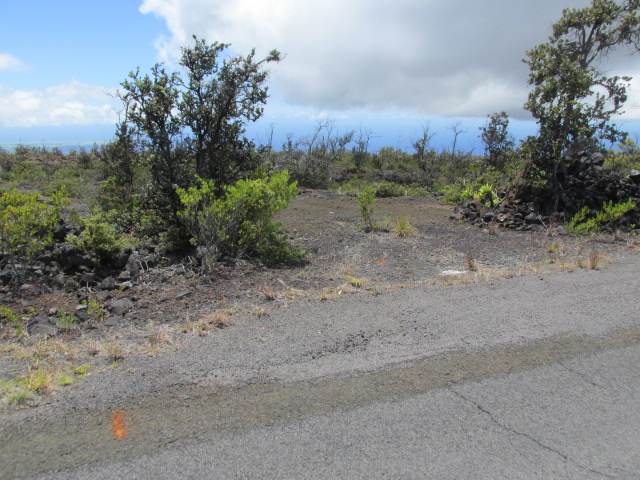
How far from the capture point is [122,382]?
3.48 metres

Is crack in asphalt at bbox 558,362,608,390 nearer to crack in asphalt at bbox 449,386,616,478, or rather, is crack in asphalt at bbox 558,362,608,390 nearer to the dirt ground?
crack in asphalt at bbox 449,386,616,478

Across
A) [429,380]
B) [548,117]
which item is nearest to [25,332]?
[429,380]

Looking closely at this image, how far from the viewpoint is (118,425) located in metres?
2.98

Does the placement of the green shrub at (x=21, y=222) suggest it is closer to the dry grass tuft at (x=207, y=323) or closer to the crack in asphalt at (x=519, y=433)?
the dry grass tuft at (x=207, y=323)

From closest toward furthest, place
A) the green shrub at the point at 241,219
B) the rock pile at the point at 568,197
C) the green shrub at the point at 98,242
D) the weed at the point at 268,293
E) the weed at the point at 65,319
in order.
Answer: the weed at the point at 65,319 → the weed at the point at 268,293 → the green shrub at the point at 98,242 → the green shrub at the point at 241,219 → the rock pile at the point at 568,197

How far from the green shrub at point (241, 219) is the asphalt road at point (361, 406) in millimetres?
2339

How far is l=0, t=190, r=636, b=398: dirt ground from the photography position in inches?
178

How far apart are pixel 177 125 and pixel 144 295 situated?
138 inches

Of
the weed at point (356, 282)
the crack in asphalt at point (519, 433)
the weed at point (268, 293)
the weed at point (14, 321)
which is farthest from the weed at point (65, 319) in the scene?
the crack in asphalt at point (519, 433)

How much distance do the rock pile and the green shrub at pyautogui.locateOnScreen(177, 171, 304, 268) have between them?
19.6ft

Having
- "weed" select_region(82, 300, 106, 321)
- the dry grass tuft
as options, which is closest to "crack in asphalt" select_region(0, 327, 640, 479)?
the dry grass tuft

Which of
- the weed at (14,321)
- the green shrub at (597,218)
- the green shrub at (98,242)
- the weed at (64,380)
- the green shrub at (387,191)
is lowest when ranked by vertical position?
the weed at (64,380)

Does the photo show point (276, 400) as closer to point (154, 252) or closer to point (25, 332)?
point (25, 332)

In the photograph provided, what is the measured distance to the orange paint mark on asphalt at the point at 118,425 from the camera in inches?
114
